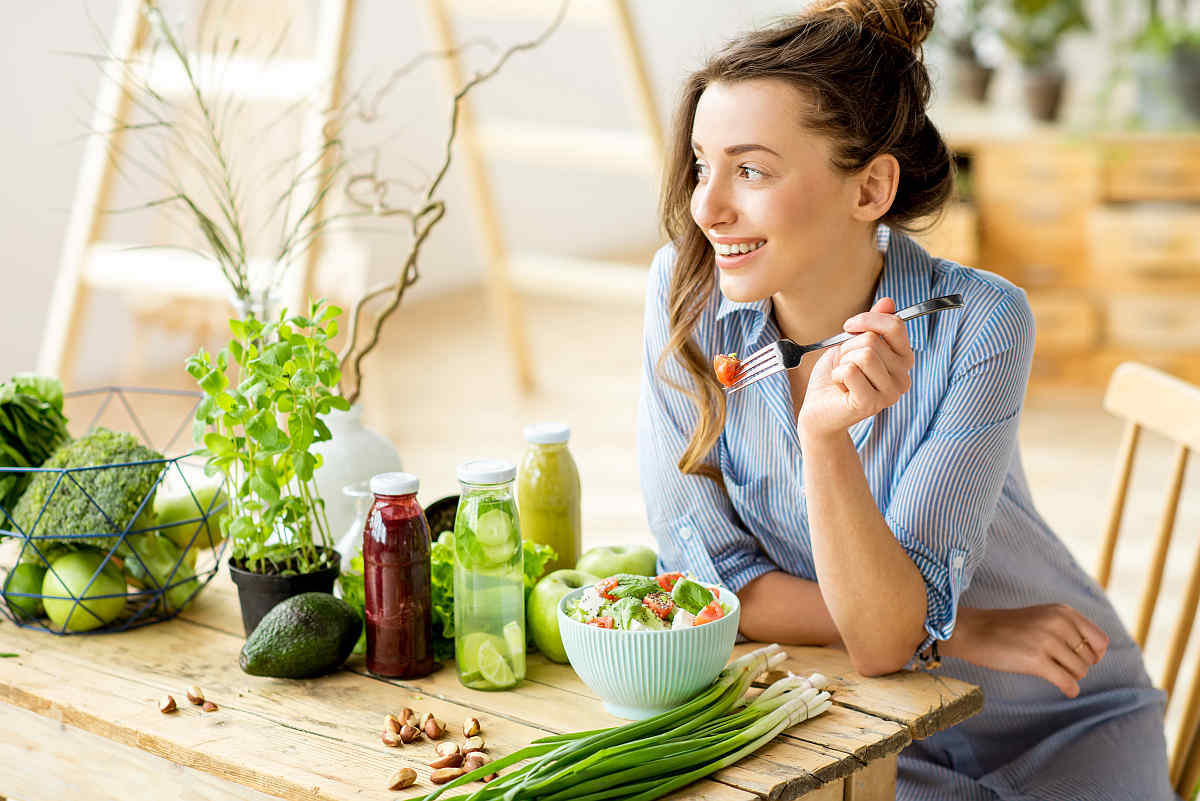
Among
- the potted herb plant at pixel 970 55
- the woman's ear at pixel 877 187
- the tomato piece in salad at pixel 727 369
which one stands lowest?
the tomato piece in salad at pixel 727 369

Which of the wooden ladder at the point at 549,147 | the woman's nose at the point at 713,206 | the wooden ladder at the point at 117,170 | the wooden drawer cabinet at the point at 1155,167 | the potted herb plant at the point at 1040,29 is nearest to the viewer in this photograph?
the woman's nose at the point at 713,206

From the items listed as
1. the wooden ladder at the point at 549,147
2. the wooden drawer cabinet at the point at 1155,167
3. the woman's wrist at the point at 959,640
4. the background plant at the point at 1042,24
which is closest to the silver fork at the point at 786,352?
the woman's wrist at the point at 959,640

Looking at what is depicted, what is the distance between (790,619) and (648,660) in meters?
0.29

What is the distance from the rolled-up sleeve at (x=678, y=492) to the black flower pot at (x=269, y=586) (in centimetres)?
37

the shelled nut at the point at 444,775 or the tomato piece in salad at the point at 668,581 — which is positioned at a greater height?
the tomato piece in salad at the point at 668,581

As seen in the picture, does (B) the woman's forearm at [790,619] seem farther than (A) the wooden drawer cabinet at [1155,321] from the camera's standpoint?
No

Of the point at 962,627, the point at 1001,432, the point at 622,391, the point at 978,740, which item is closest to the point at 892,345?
the point at 1001,432

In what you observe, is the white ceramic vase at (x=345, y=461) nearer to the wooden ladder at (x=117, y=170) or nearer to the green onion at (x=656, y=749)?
the green onion at (x=656, y=749)

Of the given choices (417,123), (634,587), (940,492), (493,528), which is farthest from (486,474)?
(417,123)

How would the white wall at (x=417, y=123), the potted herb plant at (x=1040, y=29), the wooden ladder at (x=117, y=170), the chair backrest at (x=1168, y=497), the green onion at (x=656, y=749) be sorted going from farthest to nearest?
the potted herb plant at (x=1040, y=29) → the white wall at (x=417, y=123) → the wooden ladder at (x=117, y=170) → the chair backrest at (x=1168, y=497) → the green onion at (x=656, y=749)

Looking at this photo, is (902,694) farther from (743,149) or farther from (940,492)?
(743,149)

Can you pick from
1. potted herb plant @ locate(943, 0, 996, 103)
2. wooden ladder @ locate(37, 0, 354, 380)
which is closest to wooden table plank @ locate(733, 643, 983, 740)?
wooden ladder @ locate(37, 0, 354, 380)

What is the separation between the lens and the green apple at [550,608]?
53.0 inches

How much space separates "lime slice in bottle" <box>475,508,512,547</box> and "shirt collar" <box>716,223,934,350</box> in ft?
1.36
